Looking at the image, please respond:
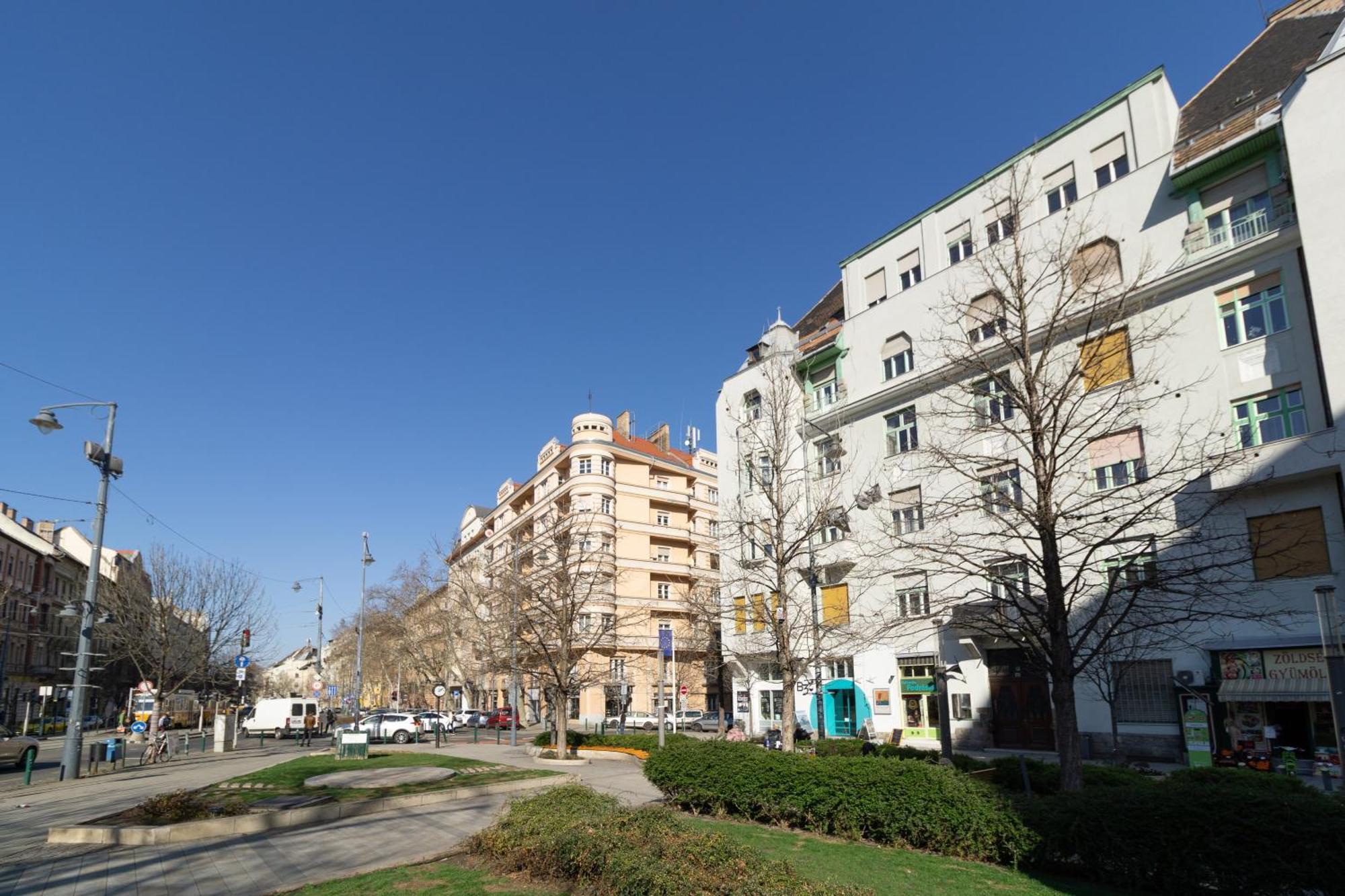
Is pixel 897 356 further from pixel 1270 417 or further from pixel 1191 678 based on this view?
pixel 1191 678

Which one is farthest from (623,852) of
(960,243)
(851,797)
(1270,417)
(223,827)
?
(960,243)

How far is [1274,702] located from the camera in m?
21.4

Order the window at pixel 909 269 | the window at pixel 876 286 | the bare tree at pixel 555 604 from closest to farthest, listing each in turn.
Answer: the bare tree at pixel 555 604 < the window at pixel 909 269 < the window at pixel 876 286

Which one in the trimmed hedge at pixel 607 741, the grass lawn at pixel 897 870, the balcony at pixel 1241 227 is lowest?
the trimmed hedge at pixel 607 741

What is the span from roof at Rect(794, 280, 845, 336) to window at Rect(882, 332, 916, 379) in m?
8.66

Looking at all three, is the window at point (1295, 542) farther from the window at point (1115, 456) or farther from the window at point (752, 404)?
the window at point (752, 404)

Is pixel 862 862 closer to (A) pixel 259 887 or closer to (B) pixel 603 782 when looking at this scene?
(A) pixel 259 887

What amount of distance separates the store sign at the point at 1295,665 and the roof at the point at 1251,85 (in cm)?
1422

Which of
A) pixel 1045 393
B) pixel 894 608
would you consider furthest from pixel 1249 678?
pixel 1045 393

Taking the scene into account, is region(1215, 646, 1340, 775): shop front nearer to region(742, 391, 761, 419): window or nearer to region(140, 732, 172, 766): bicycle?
region(742, 391, 761, 419): window

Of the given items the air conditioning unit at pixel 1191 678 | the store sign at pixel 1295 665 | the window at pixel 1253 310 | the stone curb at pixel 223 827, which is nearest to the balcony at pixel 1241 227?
the window at pixel 1253 310

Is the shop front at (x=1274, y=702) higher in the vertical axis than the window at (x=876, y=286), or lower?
lower

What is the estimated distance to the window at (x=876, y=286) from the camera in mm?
35969

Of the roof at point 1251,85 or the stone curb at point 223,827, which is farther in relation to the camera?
the roof at point 1251,85
